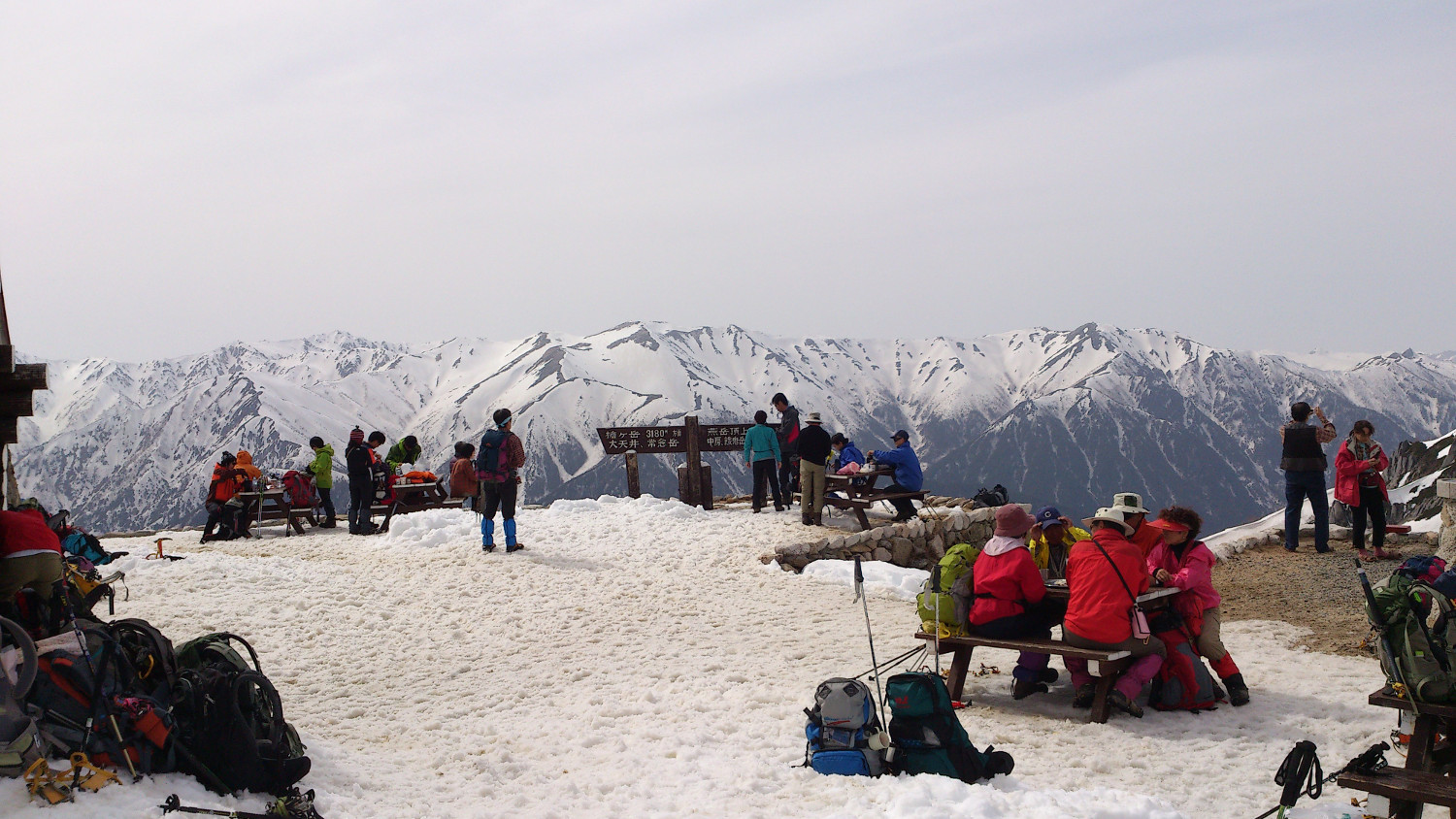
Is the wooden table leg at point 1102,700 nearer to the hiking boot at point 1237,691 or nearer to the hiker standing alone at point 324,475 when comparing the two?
the hiking boot at point 1237,691

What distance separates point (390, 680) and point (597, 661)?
67.8 inches

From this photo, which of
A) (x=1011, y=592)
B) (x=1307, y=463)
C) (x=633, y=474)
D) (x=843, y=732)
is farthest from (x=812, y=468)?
(x=843, y=732)

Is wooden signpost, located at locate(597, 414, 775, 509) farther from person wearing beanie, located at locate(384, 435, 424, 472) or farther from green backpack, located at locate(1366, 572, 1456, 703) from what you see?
green backpack, located at locate(1366, 572, 1456, 703)

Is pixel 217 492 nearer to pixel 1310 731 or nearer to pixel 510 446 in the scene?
pixel 510 446

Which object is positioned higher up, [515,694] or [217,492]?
[217,492]

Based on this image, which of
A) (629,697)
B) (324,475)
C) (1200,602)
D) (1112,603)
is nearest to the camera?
(1112,603)

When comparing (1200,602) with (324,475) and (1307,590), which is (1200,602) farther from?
(324,475)

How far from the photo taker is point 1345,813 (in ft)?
14.4

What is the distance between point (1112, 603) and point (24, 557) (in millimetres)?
6282

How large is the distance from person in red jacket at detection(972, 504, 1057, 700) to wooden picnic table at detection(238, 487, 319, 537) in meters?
12.9

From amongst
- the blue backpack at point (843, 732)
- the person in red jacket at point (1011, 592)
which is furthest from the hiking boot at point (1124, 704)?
the blue backpack at point (843, 732)

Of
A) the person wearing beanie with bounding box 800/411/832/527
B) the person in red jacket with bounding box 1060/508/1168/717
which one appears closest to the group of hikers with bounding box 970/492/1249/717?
the person in red jacket with bounding box 1060/508/1168/717

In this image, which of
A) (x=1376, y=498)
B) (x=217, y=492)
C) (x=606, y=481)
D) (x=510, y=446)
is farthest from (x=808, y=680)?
(x=606, y=481)

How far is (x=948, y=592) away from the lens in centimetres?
656
